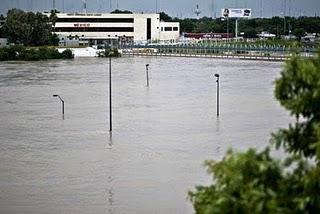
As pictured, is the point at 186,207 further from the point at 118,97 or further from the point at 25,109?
the point at 118,97

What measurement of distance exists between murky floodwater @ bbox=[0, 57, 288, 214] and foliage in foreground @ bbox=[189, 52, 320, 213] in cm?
361

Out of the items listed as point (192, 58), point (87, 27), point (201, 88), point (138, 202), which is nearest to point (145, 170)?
point (138, 202)

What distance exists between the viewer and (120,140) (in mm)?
15359

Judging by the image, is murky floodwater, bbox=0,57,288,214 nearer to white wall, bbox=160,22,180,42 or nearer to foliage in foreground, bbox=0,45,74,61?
foliage in foreground, bbox=0,45,74,61

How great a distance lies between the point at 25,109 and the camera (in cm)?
2144

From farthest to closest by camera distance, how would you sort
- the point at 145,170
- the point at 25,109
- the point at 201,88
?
the point at 201,88 → the point at 25,109 → the point at 145,170

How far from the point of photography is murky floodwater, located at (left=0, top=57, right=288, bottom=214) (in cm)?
1016

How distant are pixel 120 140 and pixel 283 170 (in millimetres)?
12220

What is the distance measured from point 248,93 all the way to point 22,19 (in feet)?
120

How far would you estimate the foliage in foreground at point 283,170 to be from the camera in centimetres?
304

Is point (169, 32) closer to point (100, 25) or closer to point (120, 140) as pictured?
point (100, 25)

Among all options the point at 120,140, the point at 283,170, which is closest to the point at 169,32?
the point at 120,140

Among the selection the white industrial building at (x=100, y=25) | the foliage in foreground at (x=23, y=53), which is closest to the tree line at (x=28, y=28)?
the foliage in foreground at (x=23, y=53)

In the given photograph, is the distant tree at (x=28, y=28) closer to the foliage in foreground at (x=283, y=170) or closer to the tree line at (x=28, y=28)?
the tree line at (x=28, y=28)
